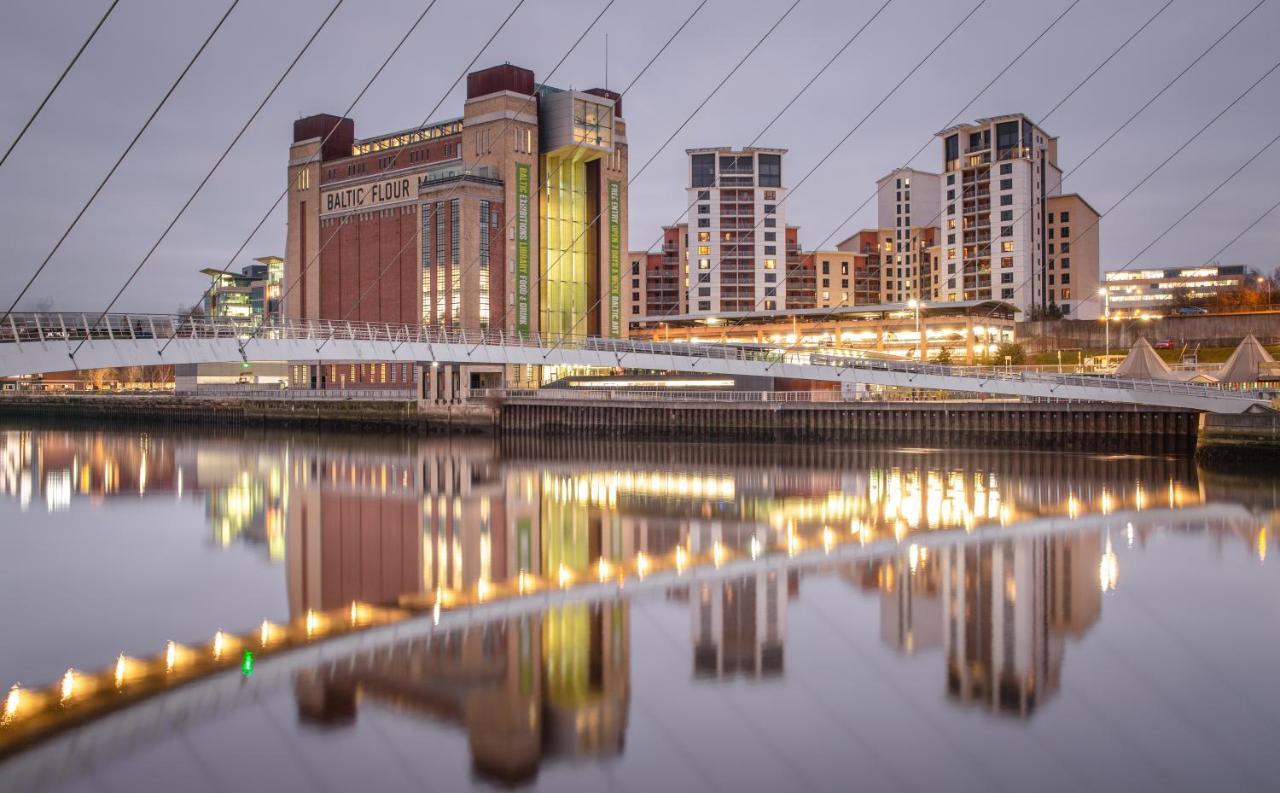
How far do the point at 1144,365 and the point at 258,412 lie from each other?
1781 inches

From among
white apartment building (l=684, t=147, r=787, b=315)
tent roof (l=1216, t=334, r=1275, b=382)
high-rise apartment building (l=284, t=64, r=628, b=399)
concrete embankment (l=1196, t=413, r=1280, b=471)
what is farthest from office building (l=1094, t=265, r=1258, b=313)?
concrete embankment (l=1196, t=413, r=1280, b=471)

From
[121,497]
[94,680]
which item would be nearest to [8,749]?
[94,680]

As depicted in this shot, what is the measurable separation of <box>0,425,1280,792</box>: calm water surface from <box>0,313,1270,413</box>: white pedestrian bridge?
3.40 metres

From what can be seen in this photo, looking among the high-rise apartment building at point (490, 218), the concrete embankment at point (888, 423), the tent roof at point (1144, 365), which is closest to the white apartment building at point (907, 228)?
the high-rise apartment building at point (490, 218)

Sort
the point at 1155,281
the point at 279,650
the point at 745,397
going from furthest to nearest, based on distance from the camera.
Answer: the point at 1155,281
the point at 745,397
the point at 279,650

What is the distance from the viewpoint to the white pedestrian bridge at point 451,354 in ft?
59.9

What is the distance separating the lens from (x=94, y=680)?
32.0 ft

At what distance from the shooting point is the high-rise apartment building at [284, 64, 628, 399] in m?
59.0

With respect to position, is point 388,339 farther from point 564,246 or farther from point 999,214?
point 999,214

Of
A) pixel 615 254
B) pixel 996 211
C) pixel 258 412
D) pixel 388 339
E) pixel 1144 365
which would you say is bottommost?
pixel 258 412

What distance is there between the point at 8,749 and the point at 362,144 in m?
65.1

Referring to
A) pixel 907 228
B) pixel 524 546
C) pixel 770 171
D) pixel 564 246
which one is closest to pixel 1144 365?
pixel 524 546

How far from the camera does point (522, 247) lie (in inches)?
2357

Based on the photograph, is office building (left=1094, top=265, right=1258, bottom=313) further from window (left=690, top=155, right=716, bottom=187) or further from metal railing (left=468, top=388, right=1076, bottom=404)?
metal railing (left=468, top=388, right=1076, bottom=404)
